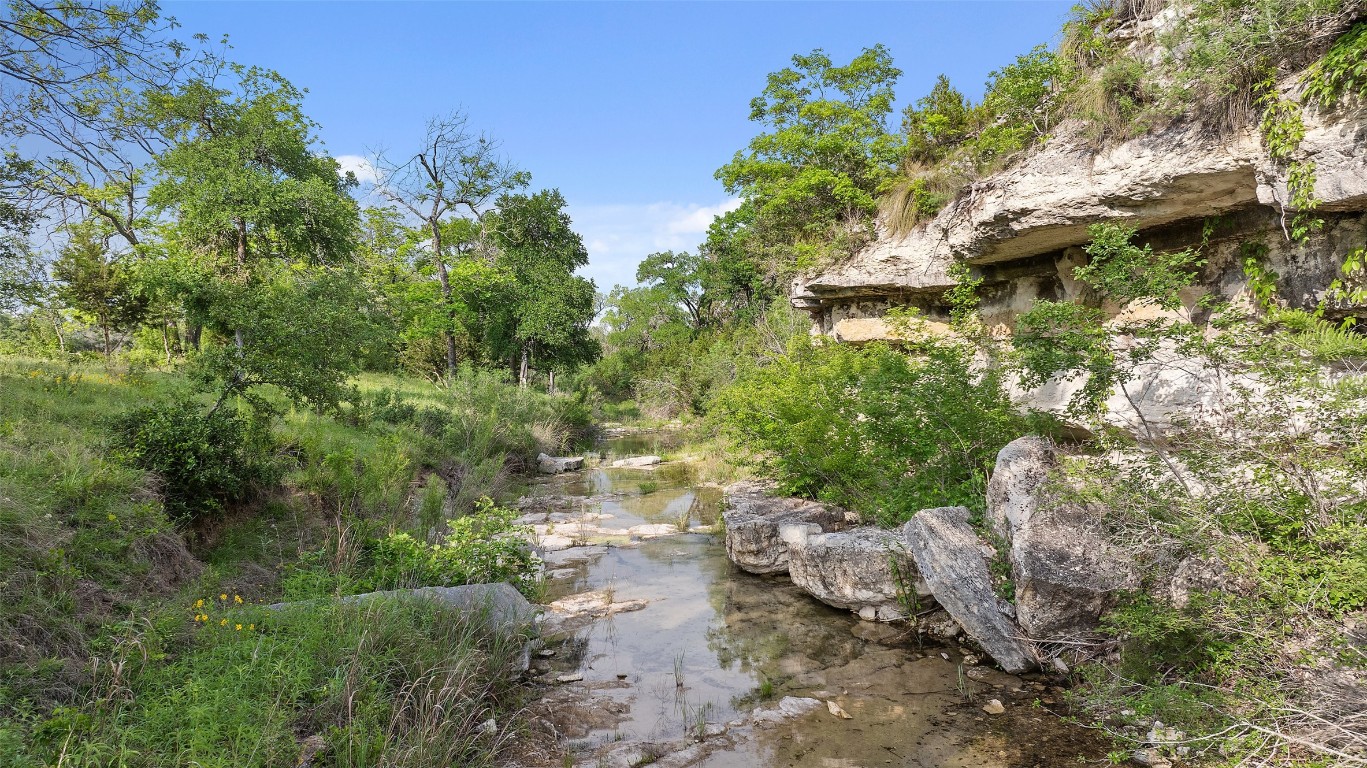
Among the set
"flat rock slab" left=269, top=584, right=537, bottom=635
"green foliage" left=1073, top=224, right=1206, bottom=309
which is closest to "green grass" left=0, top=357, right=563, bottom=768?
"flat rock slab" left=269, top=584, right=537, bottom=635

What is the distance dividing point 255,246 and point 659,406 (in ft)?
74.4

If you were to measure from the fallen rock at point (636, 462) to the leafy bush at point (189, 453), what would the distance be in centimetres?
1288

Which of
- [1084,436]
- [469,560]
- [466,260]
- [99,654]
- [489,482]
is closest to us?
[99,654]

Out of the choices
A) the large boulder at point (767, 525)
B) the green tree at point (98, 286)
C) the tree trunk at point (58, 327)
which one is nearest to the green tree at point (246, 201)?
the green tree at point (98, 286)

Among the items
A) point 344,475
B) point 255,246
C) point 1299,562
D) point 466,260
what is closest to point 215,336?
point 255,246

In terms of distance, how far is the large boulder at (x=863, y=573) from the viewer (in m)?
7.14

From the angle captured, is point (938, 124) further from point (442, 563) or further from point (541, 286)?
point (541, 286)

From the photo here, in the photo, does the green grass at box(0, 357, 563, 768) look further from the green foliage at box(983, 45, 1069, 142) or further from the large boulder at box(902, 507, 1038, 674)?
the green foliage at box(983, 45, 1069, 142)

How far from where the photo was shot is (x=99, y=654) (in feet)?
12.8

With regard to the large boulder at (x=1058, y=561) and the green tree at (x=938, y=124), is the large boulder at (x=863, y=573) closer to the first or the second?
Answer: the large boulder at (x=1058, y=561)

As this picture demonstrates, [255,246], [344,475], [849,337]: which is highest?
[255,246]

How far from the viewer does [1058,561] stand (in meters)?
5.49

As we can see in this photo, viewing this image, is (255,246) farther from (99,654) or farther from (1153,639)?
(1153,639)

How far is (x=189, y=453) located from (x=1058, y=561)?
28.3ft
